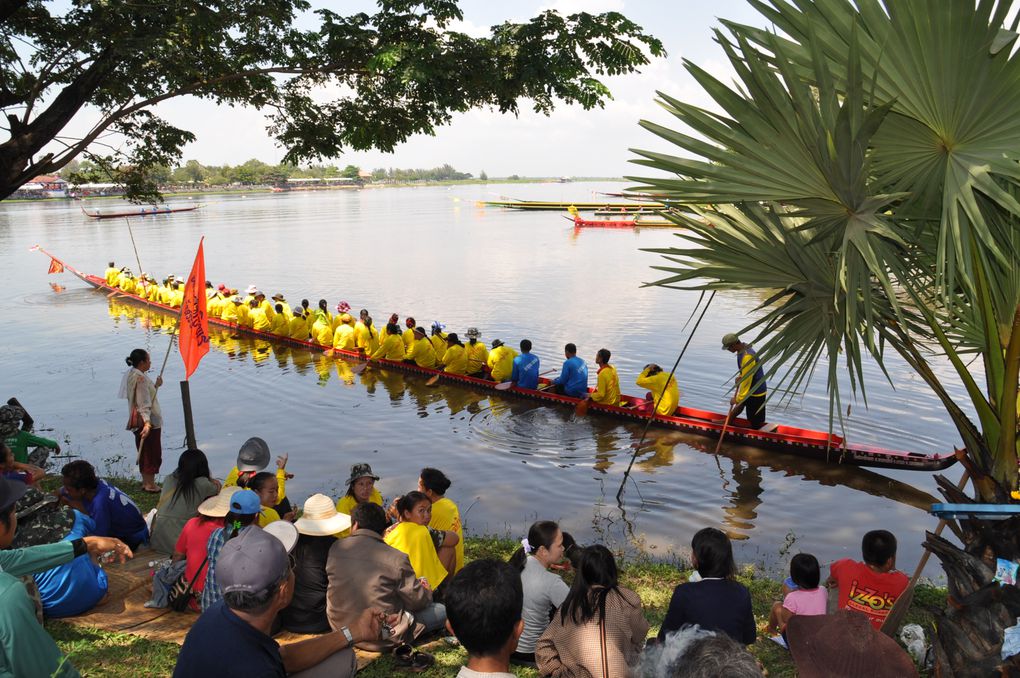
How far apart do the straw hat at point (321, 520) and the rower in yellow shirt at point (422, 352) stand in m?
11.2

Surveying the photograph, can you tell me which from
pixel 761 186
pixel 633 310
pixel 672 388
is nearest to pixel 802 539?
pixel 672 388

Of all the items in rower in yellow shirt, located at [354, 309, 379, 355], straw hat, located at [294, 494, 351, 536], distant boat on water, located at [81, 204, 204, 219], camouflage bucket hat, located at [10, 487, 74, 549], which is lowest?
rower in yellow shirt, located at [354, 309, 379, 355]

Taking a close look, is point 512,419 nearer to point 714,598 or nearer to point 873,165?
point 714,598

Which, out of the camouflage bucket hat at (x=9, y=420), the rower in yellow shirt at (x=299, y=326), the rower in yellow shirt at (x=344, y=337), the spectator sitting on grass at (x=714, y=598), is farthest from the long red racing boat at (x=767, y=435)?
the camouflage bucket hat at (x=9, y=420)

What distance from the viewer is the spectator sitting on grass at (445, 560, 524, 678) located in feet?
10.2

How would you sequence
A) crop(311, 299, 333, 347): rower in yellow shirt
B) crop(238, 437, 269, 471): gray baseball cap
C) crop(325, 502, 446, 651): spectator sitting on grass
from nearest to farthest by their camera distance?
crop(325, 502, 446, 651): spectator sitting on grass < crop(238, 437, 269, 471): gray baseball cap < crop(311, 299, 333, 347): rower in yellow shirt

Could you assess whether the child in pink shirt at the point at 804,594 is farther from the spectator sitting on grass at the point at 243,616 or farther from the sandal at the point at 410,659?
the spectator sitting on grass at the point at 243,616

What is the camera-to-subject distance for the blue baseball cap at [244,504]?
529cm

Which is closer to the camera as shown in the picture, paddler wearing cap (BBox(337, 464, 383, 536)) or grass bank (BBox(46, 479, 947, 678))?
grass bank (BBox(46, 479, 947, 678))

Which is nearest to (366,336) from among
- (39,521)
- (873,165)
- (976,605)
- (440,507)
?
(440,507)

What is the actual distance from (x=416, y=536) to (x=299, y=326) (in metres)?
15.5

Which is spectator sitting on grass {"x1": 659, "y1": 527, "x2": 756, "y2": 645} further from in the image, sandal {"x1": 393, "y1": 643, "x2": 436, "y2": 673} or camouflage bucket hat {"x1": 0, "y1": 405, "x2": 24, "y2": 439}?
camouflage bucket hat {"x1": 0, "y1": 405, "x2": 24, "y2": 439}

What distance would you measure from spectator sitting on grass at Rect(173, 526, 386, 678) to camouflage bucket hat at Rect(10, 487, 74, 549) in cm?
328

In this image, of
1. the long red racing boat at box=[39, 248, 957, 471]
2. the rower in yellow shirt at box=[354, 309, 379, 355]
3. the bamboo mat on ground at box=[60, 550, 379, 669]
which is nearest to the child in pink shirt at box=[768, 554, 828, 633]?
the bamboo mat on ground at box=[60, 550, 379, 669]
